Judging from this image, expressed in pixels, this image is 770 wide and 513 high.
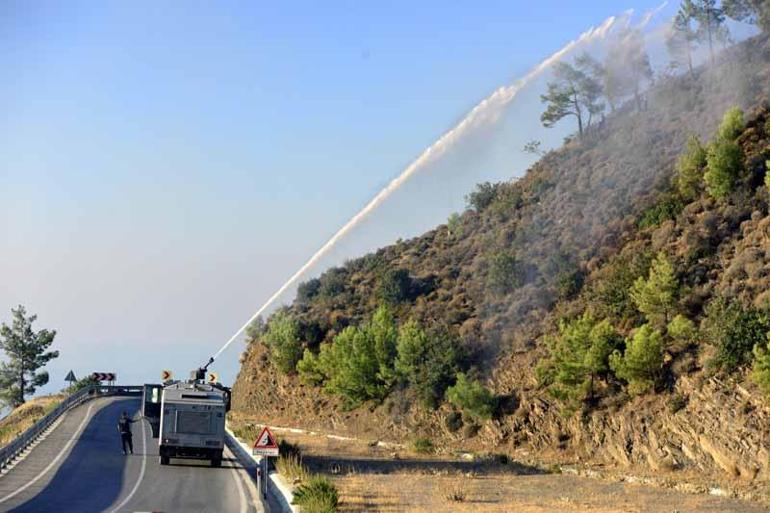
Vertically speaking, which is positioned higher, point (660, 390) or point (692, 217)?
point (692, 217)

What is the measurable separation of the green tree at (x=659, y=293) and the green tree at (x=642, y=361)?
2.63 metres

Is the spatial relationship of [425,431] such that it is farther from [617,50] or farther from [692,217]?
[617,50]

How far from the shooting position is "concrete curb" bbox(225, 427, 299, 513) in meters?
25.7

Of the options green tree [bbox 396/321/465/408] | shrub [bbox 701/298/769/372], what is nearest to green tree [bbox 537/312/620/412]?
shrub [bbox 701/298/769/372]

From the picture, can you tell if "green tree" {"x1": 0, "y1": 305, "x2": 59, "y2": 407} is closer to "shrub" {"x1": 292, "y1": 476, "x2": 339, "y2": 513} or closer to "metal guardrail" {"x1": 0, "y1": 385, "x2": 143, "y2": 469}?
"metal guardrail" {"x1": 0, "y1": 385, "x2": 143, "y2": 469}

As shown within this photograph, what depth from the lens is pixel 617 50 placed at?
8644 cm

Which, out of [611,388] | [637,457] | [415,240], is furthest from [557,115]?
[637,457]

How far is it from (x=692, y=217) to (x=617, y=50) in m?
38.5

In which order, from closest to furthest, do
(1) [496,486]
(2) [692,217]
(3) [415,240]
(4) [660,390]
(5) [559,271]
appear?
(1) [496,486] → (4) [660,390] → (2) [692,217] → (5) [559,271] → (3) [415,240]

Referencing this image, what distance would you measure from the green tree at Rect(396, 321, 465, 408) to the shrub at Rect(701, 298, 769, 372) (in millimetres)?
20443

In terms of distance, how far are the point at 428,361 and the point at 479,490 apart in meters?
26.6

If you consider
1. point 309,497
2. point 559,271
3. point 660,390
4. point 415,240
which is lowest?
point 309,497

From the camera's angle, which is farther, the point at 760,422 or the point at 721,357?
the point at 721,357

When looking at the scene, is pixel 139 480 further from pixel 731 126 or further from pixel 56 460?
pixel 731 126
